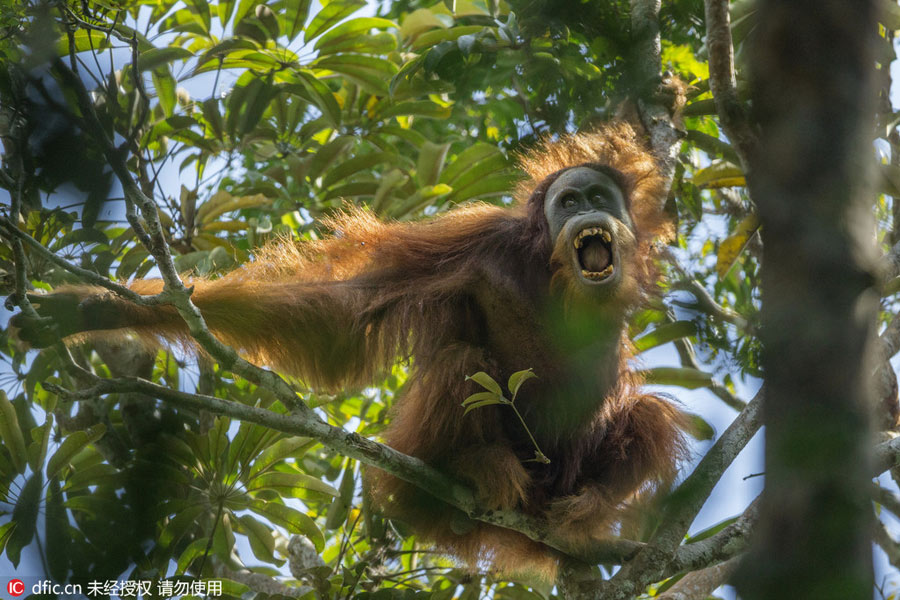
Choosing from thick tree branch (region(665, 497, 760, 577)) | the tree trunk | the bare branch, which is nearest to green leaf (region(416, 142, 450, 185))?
the bare branch

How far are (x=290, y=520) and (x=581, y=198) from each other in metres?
2.53

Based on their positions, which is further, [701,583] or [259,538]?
[259,538]

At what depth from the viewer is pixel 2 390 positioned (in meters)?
4.09

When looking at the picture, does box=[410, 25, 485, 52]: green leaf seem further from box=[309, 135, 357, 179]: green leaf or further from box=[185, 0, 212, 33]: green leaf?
box=[185, 0, 212, 33]: green leaf

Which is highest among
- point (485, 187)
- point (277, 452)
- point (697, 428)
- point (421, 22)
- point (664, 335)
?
point (421, 22)

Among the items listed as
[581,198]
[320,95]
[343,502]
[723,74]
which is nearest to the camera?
[723,74]

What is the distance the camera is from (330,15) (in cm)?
556

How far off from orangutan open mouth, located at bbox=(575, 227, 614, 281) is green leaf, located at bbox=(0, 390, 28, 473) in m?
2.94

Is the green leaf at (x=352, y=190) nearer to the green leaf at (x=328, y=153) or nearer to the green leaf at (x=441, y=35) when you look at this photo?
the green leaf at (x=328, y=153)

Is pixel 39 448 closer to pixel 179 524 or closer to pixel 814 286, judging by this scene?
pixel 179 524

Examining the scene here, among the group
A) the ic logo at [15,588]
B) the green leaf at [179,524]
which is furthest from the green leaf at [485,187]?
the ic logo at [15,588]

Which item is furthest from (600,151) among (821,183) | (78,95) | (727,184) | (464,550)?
(821,183)

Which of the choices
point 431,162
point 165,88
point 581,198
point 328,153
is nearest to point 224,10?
point 165,88

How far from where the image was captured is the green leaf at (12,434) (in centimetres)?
402
